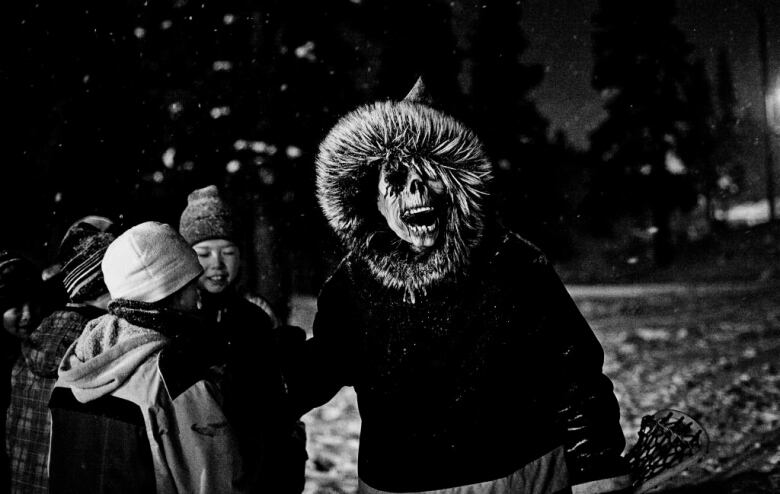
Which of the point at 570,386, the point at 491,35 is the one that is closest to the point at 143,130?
the point at 570,386

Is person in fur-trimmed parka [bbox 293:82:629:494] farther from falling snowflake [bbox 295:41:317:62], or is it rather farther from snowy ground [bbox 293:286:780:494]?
falling snowflake [bbox 295:41:317:62]

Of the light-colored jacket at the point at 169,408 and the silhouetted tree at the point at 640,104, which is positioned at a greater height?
the silhouetted tree at the point at 640,104

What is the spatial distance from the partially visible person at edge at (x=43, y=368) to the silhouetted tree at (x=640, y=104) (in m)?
25.0

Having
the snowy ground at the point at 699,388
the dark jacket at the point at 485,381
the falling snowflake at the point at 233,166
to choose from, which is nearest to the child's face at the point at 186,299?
the dark jacket at the point at 485,381

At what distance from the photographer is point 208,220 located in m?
3.64

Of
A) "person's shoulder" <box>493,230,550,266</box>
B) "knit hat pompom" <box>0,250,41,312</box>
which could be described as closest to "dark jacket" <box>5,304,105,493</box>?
"knit hat pompom" <box>0,250,41,312</box>

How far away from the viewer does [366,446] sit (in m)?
2.44

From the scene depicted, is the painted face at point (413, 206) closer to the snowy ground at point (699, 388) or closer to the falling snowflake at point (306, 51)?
the snowy ground at point (699, 388)

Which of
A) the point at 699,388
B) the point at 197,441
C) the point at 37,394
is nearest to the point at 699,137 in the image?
the point at 699,388

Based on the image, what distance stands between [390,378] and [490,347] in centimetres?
40

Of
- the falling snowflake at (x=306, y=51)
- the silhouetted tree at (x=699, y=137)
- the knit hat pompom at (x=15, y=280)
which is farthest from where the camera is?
the silhouetted tree at (x=699, y=137)

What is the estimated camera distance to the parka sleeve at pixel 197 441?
6.79 feet

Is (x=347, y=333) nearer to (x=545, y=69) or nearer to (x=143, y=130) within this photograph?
(x=143, y=130)

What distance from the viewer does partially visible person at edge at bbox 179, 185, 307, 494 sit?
2264mm
